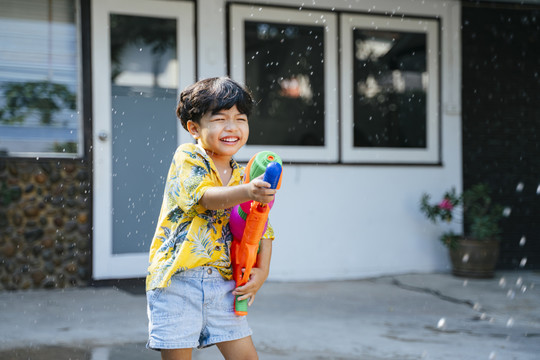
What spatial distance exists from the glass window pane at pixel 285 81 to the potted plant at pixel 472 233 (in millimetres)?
1291

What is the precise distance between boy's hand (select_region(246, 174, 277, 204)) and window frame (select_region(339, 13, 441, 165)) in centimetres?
432

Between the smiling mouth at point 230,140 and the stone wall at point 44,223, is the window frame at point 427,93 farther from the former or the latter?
the smiling mouth at point 230,140

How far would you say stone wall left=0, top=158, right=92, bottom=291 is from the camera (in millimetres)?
5020

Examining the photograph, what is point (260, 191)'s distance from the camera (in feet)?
5.36

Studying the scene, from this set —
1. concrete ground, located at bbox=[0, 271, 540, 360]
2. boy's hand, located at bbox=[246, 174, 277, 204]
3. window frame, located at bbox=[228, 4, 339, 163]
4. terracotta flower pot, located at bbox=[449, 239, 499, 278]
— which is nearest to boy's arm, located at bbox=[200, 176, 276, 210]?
boy's hand, located at bbox=[246, 174, 277, 204]

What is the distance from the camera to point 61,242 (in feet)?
17.0

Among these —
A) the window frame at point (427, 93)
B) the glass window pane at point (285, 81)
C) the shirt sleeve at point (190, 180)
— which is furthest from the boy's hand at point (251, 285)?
the window frame at point (427, 93)

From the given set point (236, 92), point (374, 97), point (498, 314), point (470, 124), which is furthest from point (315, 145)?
point (236, 92)

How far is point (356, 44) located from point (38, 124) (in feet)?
9.89

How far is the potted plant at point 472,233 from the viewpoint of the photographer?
18.9 ft

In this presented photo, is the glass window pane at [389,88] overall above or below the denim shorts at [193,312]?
above

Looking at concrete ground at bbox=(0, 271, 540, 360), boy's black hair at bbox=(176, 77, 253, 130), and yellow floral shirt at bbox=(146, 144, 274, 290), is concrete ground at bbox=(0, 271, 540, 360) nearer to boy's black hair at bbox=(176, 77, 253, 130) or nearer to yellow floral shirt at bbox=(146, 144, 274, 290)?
yellow floral shirt at bbox=(146, 144, 274, 290)

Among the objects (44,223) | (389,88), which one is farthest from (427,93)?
(44,223)

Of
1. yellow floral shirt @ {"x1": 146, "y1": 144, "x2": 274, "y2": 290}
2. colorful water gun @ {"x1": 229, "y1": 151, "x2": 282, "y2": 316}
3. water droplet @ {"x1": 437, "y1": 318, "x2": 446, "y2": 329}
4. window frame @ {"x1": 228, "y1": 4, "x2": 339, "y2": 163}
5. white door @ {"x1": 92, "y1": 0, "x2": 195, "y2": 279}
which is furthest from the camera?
window frame @ {"x1": 228, "y1": 4, "x2": 339, "y2": 163}
